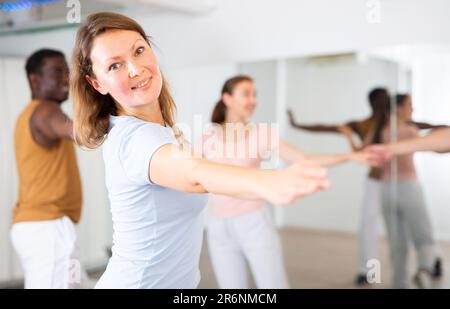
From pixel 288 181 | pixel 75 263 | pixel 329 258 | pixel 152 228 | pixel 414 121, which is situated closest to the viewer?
pixel 288 181

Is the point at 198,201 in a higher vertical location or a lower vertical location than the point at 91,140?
lower

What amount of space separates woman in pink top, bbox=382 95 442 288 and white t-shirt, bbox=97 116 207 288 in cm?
178

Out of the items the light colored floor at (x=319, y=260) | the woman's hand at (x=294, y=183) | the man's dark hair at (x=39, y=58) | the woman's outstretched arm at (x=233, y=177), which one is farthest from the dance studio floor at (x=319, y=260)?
the woman's hand at (x=294, y=183)

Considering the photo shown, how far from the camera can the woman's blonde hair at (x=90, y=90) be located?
68.2 inches

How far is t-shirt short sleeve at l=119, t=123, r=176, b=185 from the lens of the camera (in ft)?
4.73

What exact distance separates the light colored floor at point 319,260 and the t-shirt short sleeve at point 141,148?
208cm

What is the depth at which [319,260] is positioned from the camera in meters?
3.50

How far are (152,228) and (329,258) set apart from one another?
6.56 feet

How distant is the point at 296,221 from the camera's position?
3596 mm

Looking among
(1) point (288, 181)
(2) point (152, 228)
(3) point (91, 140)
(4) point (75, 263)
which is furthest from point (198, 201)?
(4) point (75, 263)

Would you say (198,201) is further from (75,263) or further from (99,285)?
(75,263)

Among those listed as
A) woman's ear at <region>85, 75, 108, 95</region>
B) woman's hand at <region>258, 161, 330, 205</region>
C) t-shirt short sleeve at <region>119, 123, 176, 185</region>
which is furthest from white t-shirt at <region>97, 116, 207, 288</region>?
woman's hand at <region>258, 161, 330, 205</region>

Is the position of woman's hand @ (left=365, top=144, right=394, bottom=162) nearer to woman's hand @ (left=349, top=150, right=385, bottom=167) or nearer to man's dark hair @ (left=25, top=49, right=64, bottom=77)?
woman's hand @ (left=349, top=150, right=385, bottom=167)

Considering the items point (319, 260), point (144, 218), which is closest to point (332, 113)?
point (319, 260)
